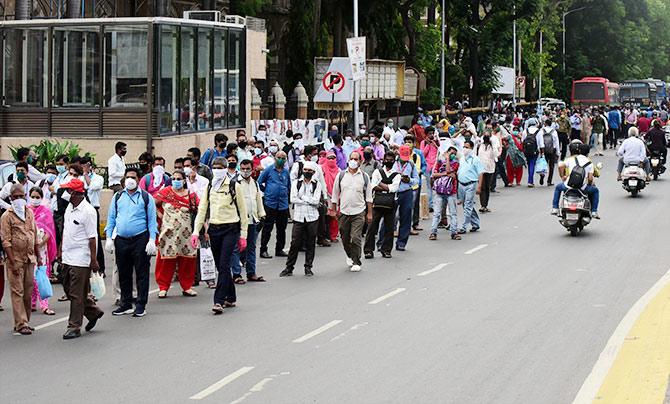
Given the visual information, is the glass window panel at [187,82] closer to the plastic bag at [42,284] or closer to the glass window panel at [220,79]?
the glass window panel at [220,79]

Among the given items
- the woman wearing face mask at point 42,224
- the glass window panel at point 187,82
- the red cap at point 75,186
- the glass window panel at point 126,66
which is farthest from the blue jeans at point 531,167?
the red cap at point 75,186

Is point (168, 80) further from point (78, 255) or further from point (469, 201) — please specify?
point (78, 255)

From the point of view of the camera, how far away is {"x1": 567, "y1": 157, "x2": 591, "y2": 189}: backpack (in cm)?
2316

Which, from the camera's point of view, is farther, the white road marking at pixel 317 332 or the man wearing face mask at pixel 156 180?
the man wearing face mask at pixel 156 180

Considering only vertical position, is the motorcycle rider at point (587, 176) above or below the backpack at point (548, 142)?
below

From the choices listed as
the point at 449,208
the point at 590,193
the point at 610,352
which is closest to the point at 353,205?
the point at 449,208

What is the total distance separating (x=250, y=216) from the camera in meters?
18.1

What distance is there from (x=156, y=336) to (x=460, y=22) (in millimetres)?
54918

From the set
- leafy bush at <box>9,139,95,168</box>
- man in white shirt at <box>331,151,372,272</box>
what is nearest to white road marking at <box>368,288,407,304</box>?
man in white shirt at <box>331,151,372,272</box>

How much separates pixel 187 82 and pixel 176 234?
1198 cm

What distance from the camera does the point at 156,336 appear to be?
46.2ft

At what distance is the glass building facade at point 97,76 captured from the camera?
1037 inches

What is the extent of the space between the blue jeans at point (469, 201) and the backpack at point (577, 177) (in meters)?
1.66

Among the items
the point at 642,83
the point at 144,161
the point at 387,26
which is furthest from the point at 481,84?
the point at 144,161
